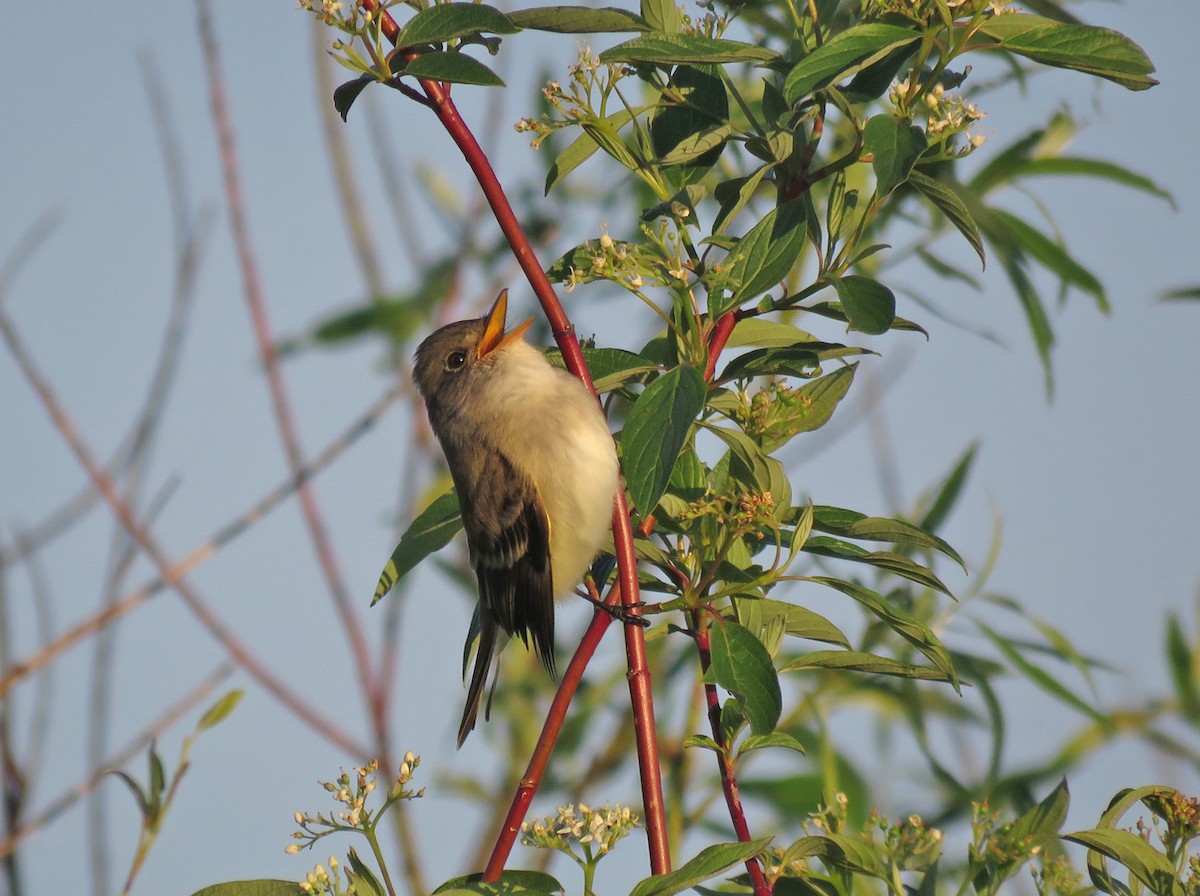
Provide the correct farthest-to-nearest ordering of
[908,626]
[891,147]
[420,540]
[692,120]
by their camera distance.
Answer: [420,540]
[692,120]
[908,626]
[891,147]

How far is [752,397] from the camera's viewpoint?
6.65ft

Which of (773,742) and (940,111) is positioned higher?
(940,111)

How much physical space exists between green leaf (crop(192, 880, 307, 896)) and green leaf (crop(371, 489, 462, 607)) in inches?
24.6

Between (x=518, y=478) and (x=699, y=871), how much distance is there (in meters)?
2.17

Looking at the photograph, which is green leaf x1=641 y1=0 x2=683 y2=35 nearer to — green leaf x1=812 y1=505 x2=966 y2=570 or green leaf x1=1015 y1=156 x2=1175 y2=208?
green leaf x1=812 y1=505 x2=966 y2=570

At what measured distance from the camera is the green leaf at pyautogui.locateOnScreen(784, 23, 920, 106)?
1603 millimetres

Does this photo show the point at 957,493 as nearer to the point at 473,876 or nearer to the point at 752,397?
the point at 752,397

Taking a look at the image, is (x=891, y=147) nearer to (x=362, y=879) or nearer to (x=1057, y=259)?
(x=362, y=879)

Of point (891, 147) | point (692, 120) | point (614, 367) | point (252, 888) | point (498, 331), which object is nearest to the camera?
point (891, 147)

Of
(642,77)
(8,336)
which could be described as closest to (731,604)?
(642,77)

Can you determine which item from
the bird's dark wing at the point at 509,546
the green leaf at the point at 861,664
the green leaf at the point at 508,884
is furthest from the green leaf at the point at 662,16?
the bird's dark wing at the point at 509,546

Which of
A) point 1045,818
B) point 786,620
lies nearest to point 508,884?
point 786,620

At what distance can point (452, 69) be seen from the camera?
5.75 feet

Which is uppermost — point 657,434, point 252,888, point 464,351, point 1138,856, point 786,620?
point 464,351
